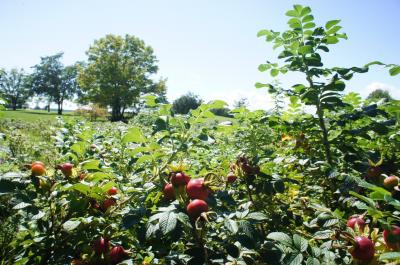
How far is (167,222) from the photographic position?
1.10m

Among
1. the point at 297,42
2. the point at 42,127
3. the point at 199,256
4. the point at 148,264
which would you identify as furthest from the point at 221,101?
the point at 42,127

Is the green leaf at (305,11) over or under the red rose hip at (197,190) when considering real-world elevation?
over

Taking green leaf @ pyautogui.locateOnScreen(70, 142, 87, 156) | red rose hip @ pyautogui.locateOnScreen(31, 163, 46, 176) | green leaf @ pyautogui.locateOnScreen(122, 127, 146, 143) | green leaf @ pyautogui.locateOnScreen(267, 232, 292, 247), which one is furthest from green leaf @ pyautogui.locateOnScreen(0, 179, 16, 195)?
green leaf @ pyautogui.locateOnScreen(267, 232, 292, 247)

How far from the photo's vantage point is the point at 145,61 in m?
44.9

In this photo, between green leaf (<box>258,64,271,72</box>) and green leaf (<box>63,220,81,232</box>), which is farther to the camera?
green leaf (<box>258,64,271,72</box>)

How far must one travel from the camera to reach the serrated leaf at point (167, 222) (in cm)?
107

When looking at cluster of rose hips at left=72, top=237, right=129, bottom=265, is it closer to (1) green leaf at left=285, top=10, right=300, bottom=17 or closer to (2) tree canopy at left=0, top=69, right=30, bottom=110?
(1) green leaf at left=285, top=10, right=300, bottom=17

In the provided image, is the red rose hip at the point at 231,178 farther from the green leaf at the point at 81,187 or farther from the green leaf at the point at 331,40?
the green leaf at the point at 331,40

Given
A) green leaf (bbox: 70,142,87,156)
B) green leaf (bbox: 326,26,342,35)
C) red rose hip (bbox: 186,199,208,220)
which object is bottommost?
red rose hip (bbox: 186,199,208,220)

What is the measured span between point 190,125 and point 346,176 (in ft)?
2.91

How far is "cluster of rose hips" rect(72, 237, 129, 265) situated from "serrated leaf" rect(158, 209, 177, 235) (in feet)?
1.07

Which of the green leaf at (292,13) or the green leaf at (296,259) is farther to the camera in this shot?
the green leaf at (292,13)

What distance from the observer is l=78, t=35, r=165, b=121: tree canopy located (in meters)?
41.1

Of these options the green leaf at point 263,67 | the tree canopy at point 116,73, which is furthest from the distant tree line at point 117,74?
the green leaf at point 263,67
